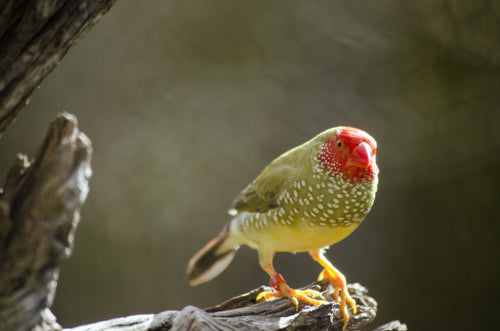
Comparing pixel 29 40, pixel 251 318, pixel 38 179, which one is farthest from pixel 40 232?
pixel 251 318

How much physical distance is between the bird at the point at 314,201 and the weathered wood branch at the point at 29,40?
114 centimetres

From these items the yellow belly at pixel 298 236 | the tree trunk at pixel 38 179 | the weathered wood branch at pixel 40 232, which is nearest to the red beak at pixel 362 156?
the yellow belly at pixel 298 236

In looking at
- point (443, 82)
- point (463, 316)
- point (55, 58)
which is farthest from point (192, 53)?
point (463, 316)

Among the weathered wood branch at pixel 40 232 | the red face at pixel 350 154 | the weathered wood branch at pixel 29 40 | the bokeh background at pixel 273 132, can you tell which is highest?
the weathered wood branch at pixel 29 40

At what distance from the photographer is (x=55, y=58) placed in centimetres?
138

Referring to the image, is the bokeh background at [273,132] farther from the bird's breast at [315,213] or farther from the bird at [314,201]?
the bird's breast at [315,213]

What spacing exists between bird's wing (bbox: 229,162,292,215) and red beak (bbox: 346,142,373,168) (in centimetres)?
38

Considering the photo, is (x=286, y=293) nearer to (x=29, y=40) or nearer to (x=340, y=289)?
(x=340, y=289)

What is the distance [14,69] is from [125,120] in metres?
2.55

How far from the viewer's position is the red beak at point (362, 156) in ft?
6.33

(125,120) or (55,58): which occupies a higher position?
(55,58)

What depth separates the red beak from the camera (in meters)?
1.93

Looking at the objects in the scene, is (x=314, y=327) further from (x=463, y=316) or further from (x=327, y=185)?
(x=463, y=316)

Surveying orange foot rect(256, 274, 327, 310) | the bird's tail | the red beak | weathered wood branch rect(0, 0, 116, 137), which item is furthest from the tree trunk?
the bird's tail
